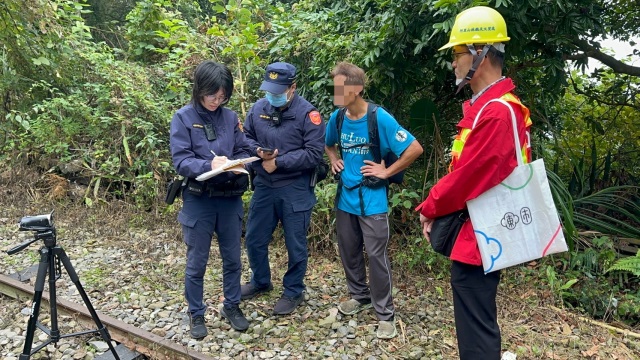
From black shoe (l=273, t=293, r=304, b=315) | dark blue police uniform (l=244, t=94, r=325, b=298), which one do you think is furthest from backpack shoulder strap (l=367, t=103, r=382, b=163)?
black shoe (l=273, t=293, r=304, b=315)

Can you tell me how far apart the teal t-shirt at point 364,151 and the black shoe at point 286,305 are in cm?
94

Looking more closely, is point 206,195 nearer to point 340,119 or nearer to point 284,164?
point 284,164

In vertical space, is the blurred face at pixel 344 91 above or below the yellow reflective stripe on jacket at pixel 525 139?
above

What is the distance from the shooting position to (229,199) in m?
3.60

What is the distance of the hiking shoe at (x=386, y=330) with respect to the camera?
3633 mm

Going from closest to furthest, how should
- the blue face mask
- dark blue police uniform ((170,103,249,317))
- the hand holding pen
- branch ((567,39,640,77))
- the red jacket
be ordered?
the red jacket → the hand holding pen → dark blue police uniform ((170,103,249,317)) → the blue face mask → branch ((567,39,640,77))

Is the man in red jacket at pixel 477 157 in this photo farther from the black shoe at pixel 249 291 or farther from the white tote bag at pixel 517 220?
the black shoe at pixel 249 291

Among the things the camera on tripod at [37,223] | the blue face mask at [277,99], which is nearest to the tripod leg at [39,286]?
the camera on tripod at [37,223]

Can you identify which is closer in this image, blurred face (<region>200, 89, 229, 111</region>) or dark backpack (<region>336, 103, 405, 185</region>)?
blurred face (<region>200, 89, 229, 111</region>)

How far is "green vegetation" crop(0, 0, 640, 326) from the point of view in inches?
173

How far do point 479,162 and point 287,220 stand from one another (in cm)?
202

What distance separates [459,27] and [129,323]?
→ 3.34 m

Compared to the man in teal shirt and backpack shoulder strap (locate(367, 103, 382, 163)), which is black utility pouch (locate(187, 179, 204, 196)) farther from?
backpack shoulder strap (locate(367, 103, 382, 163))

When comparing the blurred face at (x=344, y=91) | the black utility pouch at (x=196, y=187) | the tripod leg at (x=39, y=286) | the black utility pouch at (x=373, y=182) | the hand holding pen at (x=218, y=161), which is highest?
the blurred face at (x=344, y=91)
